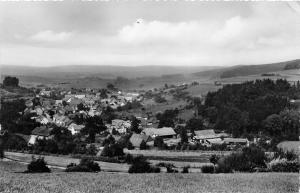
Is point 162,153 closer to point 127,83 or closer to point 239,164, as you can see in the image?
point 239,164

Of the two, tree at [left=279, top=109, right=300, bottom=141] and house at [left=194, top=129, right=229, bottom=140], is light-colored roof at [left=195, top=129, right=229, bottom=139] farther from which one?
tree at [left=279, top=109, right=300, bottom=141]

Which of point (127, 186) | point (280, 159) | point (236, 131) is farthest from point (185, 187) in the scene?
point (236, 131)

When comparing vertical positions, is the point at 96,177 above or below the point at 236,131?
above

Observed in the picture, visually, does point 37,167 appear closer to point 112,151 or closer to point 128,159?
point 128,159

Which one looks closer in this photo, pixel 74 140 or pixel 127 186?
pixel 127 186

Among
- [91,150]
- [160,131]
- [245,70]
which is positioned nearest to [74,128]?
[91,150]

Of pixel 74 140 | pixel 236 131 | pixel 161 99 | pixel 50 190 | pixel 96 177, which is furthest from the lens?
pixel 161 99
